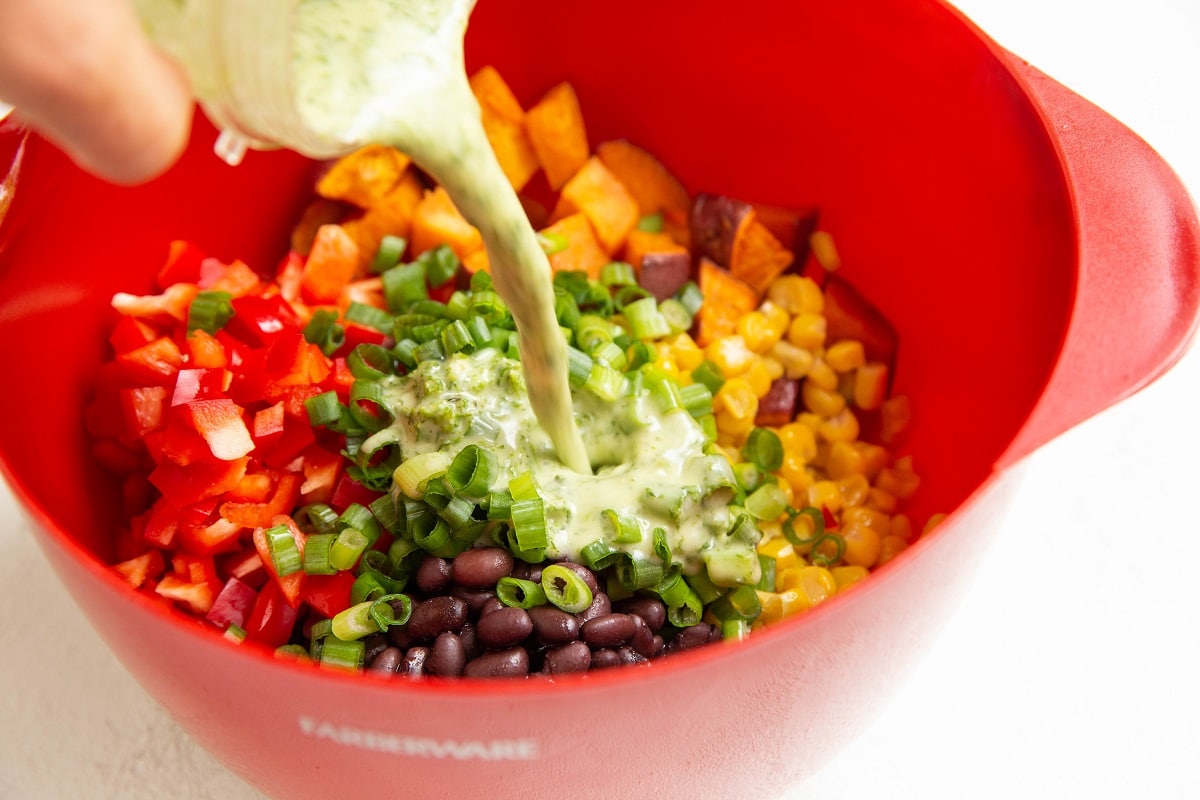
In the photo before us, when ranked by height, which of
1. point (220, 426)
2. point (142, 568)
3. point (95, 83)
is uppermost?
point (95, 83)

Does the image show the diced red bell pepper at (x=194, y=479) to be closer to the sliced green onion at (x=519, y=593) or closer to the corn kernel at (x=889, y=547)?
the sliced green onion at (x=519, y=593)

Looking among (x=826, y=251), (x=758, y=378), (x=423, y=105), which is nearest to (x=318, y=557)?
(x=423, y=105)

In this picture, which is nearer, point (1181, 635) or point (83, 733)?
point (83, 733)

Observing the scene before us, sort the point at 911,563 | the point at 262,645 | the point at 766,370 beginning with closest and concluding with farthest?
the point at 911,563, the point at 262,645, the point at 766,370

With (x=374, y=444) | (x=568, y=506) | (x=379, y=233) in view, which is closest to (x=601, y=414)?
(x=568, y=506)

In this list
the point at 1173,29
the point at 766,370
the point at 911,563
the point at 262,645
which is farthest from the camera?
the point at 1173,29

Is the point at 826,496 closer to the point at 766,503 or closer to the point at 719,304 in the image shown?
the point at 766,503

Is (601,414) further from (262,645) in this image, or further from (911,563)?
(911,563)
